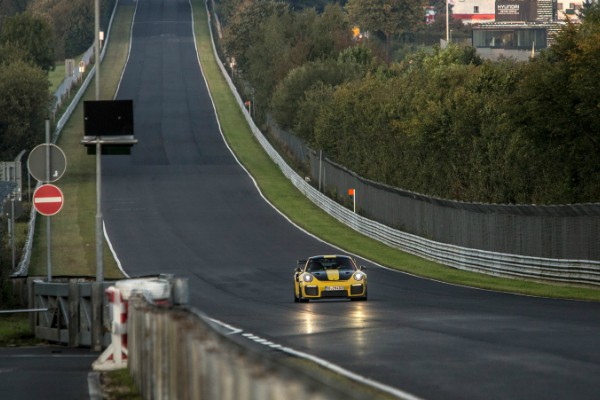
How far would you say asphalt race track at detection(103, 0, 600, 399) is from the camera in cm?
1521

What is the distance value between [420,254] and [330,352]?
33.5 m

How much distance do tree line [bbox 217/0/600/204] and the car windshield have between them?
13.5m

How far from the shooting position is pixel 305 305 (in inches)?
1209

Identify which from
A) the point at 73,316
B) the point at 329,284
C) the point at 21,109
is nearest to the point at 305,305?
the point at 329,284

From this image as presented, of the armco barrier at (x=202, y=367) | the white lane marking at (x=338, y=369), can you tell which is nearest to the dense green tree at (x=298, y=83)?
the white lane marking at (x=338, y=369)

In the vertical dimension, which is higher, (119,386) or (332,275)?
(119,386)

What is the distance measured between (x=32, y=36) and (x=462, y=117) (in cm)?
6710

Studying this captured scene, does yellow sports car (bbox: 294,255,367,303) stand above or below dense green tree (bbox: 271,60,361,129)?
below

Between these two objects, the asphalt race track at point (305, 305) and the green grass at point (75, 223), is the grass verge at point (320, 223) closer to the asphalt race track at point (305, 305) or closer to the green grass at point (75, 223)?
the asphalt race track at point (305, 305)

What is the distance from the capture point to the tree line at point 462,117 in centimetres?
4512

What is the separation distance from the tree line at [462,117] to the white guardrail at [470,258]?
3375 mm

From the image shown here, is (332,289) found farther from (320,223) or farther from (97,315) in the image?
(320,223)

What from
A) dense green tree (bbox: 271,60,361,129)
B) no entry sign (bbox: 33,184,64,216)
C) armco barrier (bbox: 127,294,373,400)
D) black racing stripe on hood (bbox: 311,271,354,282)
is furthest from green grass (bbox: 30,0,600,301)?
armco barrier (bbox: 127,294,373,400)

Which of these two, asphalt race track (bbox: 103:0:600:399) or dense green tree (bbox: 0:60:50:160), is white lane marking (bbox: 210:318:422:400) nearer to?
asphalt race track (bbox: 103:0:600:399)
